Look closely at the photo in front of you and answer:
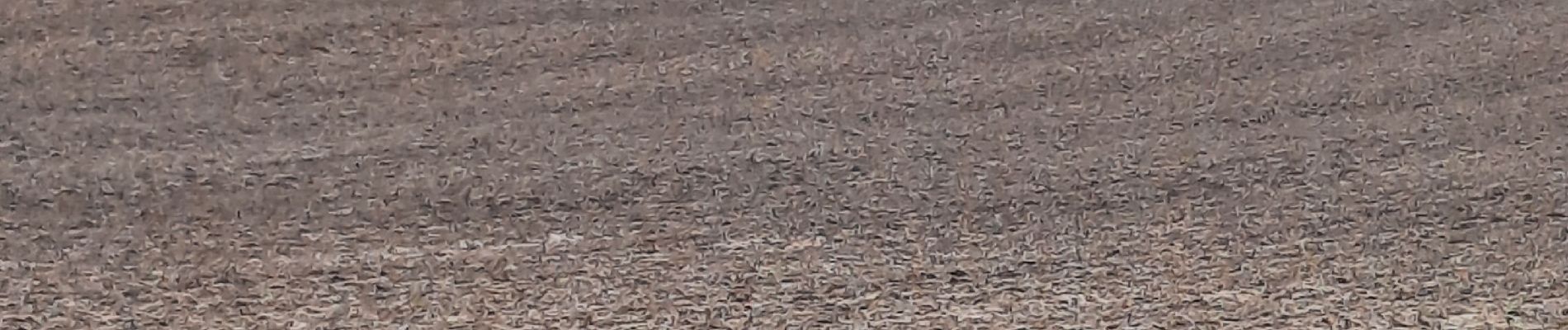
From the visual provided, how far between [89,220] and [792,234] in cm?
33

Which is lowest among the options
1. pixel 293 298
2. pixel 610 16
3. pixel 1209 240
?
pixel 293 298

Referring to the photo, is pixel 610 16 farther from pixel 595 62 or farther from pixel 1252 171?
pixel 1252 171

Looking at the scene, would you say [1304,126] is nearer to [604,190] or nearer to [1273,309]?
[1273,309]

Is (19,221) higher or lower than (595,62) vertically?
lower

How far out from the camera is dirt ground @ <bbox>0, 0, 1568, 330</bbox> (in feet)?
2.58

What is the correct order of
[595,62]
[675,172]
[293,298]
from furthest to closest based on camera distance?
[595,62], [675,172], [293,298]

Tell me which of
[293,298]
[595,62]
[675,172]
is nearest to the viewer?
[293,298]

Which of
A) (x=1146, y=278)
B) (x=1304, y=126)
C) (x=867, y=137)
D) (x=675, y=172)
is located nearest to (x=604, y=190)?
(x=675, y=172)

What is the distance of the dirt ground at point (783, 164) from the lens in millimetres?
788

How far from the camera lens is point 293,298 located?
777 mm

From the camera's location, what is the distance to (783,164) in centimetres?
90

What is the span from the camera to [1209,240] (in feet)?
2.73

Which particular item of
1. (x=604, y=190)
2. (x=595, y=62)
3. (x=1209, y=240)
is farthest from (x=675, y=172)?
(x=1209, y=240)

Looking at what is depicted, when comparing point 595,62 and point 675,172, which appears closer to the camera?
point 675,172
